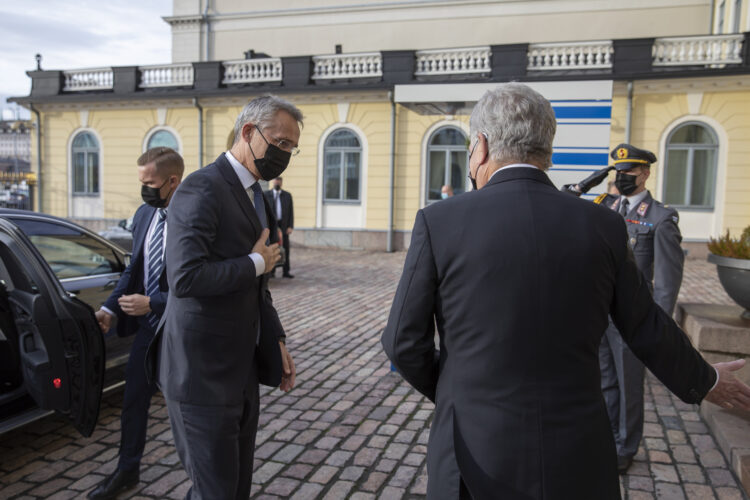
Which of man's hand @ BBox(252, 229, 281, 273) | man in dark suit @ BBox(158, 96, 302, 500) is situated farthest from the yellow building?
man's hand @ BBox(252, 229, 281, 273)

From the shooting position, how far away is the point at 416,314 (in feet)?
5.68

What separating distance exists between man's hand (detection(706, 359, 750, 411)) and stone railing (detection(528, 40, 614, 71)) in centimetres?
1725

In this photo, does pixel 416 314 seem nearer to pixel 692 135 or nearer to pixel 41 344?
pixel 41 344

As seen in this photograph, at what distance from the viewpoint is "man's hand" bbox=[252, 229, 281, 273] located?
2453 mm

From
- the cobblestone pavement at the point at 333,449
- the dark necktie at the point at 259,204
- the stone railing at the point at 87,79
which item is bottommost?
the cobblestone pavement at the point at 333,449

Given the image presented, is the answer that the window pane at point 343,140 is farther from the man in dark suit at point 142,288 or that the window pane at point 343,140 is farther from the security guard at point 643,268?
the man in dark suit at point 142,288

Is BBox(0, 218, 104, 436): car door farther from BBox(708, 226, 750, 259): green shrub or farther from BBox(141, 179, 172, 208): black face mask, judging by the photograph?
BBox(708, 226, 750, 259): green shrub

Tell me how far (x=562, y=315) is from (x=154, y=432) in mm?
3776

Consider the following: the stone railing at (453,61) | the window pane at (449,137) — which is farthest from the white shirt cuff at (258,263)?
the stone railing at (453,61)

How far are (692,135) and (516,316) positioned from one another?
1809 centimetres

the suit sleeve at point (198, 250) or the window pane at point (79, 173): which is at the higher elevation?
the window pane at point (79, 173)

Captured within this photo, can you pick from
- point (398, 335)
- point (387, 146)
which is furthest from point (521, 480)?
point (387, 146)

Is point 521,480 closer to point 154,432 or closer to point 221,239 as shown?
point 221,239

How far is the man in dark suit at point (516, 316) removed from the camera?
1.62 metres
